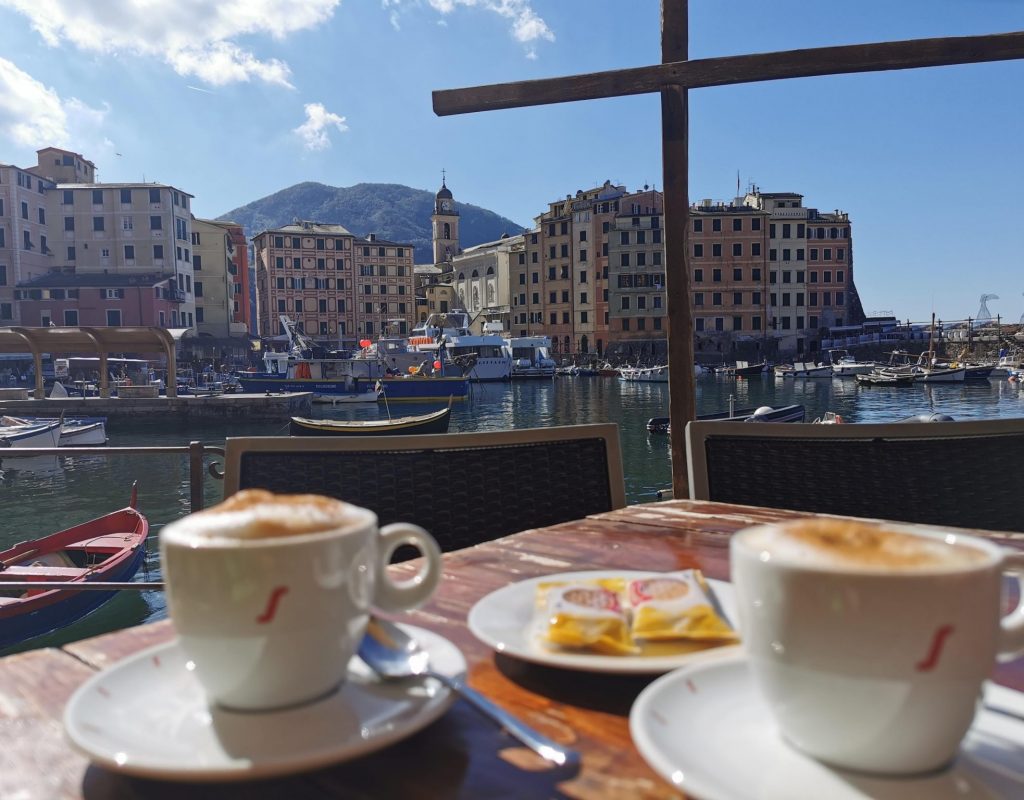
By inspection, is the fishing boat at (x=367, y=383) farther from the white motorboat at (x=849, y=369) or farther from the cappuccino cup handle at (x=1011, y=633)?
the cappuccino cup handle at (x=1011, y=633)

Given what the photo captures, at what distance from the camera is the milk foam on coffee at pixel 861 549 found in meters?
0.50

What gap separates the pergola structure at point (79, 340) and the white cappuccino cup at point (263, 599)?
79.8ft

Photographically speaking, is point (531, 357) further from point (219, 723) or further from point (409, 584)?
point (219, 723)

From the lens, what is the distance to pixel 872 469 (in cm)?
190

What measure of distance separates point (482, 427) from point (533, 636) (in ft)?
78.3

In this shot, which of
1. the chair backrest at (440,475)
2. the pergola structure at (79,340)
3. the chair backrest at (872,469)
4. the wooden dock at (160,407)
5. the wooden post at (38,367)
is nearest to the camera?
the chair backrest at (440,475)

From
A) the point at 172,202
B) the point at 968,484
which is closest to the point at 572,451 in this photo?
the point at 968,484

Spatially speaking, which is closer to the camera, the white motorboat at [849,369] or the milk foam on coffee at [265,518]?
the milk foam on coffee at [265,518]

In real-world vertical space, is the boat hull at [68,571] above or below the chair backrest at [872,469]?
below

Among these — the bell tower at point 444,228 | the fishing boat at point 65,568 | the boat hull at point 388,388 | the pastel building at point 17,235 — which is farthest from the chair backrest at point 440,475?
the bell tower at point 444,228

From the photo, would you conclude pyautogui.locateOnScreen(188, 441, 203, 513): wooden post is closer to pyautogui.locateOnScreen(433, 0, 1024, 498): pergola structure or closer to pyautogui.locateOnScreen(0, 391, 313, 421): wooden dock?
pyautogui.locateOnScreen(433, 0, 1024, 498): pergola structure

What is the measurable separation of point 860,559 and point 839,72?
110 inches

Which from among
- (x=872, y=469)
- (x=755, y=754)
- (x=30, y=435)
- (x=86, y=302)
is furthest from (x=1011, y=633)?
(x=86, y=302)

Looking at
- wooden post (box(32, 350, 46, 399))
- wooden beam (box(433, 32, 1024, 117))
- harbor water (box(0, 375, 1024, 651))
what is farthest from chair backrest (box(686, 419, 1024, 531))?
wooden post (box(32, 350, 46, 399))
